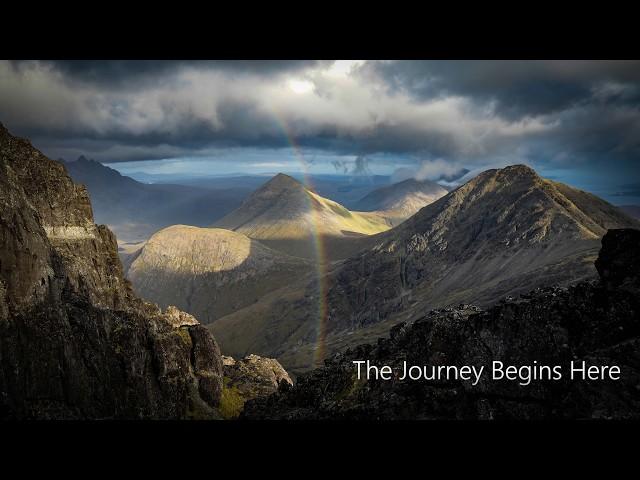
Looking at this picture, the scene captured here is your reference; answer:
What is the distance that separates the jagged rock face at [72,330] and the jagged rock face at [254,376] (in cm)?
822

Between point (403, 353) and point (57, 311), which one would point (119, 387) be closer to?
point (57, 311)

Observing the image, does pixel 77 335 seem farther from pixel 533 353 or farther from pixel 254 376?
pixel 533 353

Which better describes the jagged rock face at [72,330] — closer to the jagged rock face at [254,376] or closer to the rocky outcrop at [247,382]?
the rocky outcrop at [247,382]

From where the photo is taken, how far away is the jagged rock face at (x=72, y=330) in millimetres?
55812

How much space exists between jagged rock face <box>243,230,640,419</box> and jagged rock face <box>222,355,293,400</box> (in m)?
63.5

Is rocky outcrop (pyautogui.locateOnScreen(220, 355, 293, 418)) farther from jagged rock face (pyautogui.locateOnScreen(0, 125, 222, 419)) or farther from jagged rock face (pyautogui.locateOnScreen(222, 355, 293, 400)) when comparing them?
jagged rock face (pyautogui.locateOnScreen(0, 125, 222, 419))

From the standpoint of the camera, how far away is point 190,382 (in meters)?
88.3

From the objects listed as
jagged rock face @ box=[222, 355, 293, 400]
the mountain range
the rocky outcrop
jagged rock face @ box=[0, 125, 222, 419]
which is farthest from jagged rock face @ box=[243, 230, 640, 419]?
jagged rock face @ box=[222, 355, 293, 400]

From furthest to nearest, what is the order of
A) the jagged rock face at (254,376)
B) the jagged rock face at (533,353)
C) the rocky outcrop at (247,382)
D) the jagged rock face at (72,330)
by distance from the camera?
the jagged rock face at (254,376)
the rocky outcrop at (247,382)
the jagged rock face at (72,330)
the jagged rock face at (533,353)

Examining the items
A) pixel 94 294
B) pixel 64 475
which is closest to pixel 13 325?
pixel 94 294

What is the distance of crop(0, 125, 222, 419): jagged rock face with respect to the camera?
55.8 m

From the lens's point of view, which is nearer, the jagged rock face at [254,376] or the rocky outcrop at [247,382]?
the rocky outcrop at [247,382]

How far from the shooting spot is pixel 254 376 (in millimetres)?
108438

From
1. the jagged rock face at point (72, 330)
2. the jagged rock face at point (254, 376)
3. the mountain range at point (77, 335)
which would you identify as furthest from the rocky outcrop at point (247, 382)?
the jagged rock face at point (72, 330)
